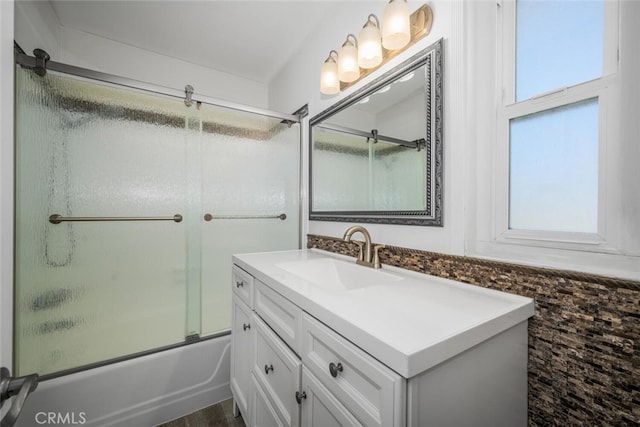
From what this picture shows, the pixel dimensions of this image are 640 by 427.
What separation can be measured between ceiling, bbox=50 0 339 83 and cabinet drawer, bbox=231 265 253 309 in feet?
4.96

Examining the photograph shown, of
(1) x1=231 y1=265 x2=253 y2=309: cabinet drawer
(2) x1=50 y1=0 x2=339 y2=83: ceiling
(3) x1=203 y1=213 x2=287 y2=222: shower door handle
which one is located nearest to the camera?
(1) x1=231 y1=265 x2=253 y2=309: cabinet drawer

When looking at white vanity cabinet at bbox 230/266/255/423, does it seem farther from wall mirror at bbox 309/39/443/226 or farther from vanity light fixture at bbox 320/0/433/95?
vanity light fixture at bbox 320/0/433/95

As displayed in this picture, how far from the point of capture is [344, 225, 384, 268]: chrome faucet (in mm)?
1100

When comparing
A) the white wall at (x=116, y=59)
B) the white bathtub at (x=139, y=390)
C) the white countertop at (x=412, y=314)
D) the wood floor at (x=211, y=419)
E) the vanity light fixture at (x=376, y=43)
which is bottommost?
the wood floor at (x=211, y=419)

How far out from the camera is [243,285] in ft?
3.86

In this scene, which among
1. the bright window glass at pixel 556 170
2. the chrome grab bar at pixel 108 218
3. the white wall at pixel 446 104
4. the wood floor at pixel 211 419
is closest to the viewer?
the bright window glass at pixel 556 170

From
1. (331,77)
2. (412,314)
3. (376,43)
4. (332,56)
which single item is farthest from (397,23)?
(412,314)

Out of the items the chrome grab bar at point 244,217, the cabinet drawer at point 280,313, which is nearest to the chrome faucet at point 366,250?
the cabinet drawer at point 280,313

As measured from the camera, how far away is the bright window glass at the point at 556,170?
2.18 ft

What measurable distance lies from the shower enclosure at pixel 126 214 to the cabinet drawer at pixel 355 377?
1171 mm

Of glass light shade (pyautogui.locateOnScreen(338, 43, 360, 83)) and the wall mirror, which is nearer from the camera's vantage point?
the wall mirror

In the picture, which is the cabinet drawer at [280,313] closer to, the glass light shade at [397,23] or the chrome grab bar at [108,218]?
the chrome grab bar at [108,218]

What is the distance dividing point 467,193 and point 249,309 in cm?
97

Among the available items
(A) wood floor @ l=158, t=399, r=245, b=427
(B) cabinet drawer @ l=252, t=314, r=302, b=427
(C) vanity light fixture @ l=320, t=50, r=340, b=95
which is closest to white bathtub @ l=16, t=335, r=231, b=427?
(A) wood floor @ l=158, t=399, r=245, b=427
